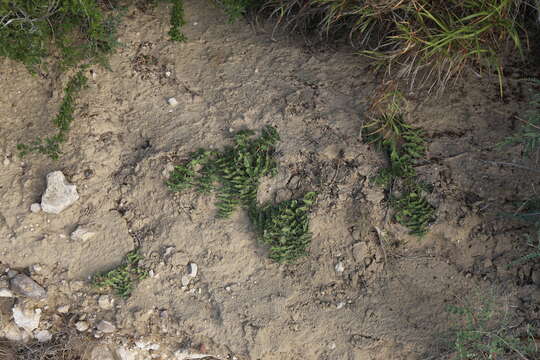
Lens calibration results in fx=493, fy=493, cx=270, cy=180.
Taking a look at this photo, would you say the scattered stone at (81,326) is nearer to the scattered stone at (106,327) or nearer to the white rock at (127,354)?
the scattered stone at (106,327)

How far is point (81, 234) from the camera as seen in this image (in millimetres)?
3010

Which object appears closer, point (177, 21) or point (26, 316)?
point (26, 316)

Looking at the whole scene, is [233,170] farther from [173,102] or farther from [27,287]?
[27,287]

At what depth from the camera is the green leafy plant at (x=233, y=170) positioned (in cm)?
290

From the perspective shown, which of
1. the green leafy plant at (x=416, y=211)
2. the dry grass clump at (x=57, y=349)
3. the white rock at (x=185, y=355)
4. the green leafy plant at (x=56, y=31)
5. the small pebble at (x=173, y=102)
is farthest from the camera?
the small pebble at (x=173, y=102)

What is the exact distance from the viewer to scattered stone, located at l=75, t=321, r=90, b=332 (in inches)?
117

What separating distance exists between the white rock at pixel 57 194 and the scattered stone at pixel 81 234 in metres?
0.17

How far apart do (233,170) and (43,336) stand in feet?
5.16

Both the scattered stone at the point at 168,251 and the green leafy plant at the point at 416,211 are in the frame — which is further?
the scattered stone at the point at 168,251

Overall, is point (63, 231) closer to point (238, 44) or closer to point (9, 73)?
point (9, 73)

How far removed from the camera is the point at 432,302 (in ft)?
9.06

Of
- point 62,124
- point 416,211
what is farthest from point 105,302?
point 416,211

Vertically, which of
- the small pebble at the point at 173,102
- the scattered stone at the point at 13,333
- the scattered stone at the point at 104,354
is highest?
the small pebble at the point at 173,102

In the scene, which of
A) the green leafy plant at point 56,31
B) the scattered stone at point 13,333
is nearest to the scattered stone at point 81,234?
the scattered stone at point 13,333
